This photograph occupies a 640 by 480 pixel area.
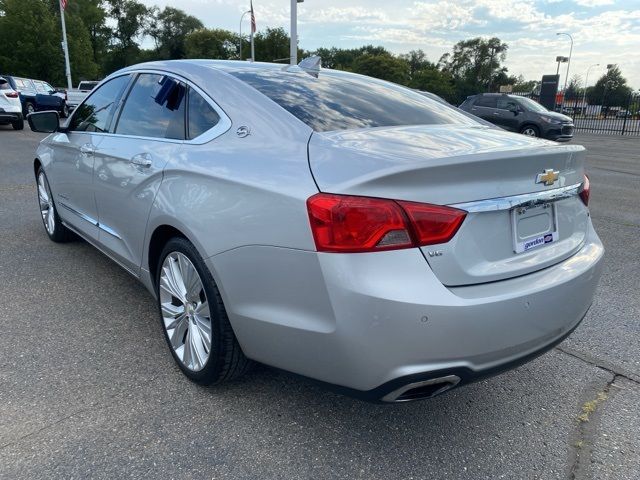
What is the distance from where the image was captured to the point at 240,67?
2.87 m

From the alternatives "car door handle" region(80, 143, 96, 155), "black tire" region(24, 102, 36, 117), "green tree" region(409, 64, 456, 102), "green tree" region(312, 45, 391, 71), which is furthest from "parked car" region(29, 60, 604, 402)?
"green tree" region(312, 45, 391, 71)

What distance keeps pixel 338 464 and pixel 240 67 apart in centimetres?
211

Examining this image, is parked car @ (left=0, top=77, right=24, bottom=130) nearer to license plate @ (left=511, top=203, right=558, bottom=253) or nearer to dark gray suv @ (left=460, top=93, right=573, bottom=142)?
dark gray suv @ (left=460, top=93, right=573, bottom=142)

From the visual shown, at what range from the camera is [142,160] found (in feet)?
9.20

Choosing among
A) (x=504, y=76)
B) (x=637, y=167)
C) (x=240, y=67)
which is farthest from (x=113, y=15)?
(x=240, y=67)

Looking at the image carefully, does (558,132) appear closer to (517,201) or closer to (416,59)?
(517,201)

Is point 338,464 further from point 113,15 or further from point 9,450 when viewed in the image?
point 113,15

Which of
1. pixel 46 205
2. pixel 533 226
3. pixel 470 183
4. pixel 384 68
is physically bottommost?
pixel 46 205

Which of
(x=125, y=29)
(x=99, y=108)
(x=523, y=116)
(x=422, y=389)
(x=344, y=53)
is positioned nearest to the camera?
(x=422, y=389)

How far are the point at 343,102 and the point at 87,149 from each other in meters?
2.00

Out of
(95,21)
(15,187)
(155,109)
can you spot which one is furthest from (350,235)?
(95,21)

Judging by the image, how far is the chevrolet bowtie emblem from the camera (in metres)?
2.10

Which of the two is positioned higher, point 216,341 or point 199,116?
point 199,116

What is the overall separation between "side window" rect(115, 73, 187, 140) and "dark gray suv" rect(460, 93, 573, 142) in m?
15.8
